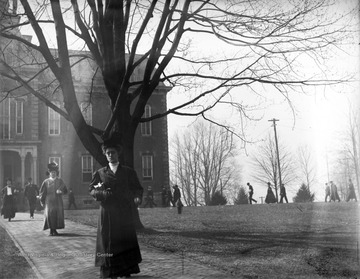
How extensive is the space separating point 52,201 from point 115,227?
21.1ft

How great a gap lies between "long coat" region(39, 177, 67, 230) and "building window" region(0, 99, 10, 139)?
22.0 meters

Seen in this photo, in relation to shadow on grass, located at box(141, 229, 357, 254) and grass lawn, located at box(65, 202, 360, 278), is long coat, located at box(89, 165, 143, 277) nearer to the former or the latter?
grass lawn, located at box(65, 202, 360, 278)

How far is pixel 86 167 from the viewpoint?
35.0m

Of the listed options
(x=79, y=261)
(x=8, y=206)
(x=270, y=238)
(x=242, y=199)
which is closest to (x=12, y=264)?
(x=79, y=261)

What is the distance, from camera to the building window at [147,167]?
1437 inches

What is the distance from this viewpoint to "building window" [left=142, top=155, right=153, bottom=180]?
120ft

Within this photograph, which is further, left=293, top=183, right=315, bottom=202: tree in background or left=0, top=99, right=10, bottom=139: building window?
left=293, top=183, right=315, bottom=202: tree in background

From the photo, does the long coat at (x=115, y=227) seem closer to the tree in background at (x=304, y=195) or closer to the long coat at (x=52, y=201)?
the long coat at (x=52, y=201)

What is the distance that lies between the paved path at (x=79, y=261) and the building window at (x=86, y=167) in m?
24.1

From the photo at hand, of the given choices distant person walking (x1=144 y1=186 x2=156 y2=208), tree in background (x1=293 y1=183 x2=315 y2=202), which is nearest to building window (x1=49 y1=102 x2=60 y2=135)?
distant person walking (x1=144 y1=186 x2=156 y2=208)

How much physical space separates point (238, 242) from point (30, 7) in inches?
282

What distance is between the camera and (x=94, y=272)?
656 centimetres

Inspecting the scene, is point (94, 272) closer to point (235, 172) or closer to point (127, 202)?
point (127, 202)

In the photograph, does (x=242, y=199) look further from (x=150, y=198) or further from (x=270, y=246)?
(x=270, y=246)
